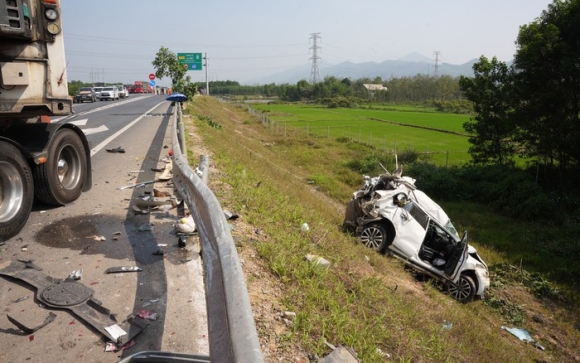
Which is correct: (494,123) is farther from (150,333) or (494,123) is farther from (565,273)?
(150,333)

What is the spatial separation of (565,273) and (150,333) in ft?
42.1

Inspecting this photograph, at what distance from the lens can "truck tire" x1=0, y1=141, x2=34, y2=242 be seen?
496 centimetres

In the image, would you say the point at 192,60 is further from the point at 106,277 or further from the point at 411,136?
the point at 106,277

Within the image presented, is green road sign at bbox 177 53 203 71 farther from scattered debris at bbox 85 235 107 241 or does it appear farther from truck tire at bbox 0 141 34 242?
scattered debris at bbox 85 235 107 241

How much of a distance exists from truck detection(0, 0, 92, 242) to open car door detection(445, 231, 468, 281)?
322 inches

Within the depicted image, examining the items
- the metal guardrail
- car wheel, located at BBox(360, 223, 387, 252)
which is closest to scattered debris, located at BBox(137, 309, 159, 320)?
the metal guardrail

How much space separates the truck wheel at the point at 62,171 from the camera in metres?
5.88

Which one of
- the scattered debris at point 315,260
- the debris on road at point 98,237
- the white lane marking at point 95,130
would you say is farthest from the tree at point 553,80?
the debris on road at point 98,237

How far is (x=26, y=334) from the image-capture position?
3076mm

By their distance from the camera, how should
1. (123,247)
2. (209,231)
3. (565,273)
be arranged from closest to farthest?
(209,231) → (123,247) → (565,273)

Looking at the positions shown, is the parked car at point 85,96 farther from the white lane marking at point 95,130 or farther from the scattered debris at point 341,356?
the scattered debris at point 341,356

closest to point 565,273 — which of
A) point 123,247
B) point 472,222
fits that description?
point 472,222

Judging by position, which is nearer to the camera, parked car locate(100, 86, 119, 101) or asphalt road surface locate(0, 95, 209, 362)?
asphalt road surface locate(0, 95, 209, 362)

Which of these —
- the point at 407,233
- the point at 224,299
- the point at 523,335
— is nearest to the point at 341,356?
the point at 224,299
